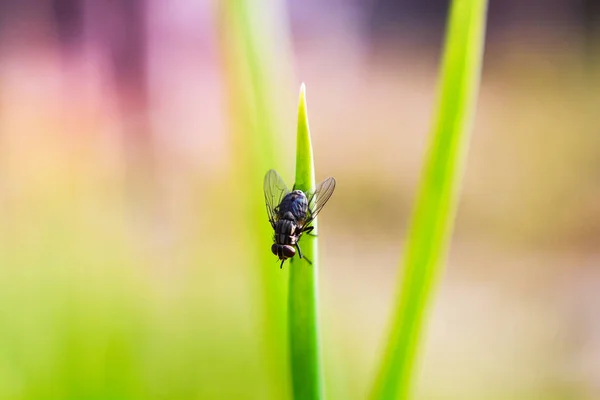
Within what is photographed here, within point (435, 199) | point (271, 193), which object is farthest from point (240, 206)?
point (435, 199)

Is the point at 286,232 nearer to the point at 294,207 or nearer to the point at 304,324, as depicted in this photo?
the point at 294,207

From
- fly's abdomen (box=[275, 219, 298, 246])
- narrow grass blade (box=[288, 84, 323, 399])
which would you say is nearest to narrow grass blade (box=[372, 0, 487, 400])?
narrow grass blade (box=[288, 84, 323, 399])

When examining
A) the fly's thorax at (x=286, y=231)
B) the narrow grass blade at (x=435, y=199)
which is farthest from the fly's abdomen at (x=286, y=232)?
the narrow grass blade at (x=435, y=199)

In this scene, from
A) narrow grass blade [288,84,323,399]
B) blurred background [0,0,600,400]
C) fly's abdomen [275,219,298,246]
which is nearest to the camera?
narrow grass blade [288,84,323,399]

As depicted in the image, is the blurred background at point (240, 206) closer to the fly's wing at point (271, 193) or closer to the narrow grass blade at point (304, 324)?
the fly's wing at point (271, 193)

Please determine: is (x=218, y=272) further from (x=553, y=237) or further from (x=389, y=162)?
(x=553, y=237)

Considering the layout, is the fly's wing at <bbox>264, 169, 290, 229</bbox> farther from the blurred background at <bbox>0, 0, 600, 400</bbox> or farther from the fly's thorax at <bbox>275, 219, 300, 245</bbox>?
the blurred background at <bbox>0, 0, 600, 400</bbox>
